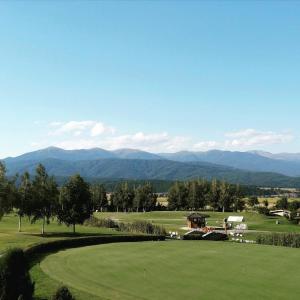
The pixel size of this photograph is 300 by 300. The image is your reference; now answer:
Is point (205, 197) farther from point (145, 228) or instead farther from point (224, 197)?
point (145, 228)

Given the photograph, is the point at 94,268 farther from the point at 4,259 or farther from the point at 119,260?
the point at 4,259

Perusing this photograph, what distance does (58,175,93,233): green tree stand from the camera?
258 feet

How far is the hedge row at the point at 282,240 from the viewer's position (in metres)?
70.6

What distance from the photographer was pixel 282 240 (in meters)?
72.0

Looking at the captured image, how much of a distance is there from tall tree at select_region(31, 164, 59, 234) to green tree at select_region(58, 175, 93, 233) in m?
1.86

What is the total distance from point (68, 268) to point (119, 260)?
6.75m

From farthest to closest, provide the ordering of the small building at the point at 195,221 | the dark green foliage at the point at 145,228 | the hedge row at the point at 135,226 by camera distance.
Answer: the small building at the point at 195,221, the hedge row at the point at 135,226, the dark green foliage at the point at 145,228

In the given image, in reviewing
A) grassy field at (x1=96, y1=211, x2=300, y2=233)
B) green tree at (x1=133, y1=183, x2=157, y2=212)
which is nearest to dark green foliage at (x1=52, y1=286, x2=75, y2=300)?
grassy field at (x1=96, y1=211, x2=300, y2=233)

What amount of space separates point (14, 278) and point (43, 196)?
5120 centimetres

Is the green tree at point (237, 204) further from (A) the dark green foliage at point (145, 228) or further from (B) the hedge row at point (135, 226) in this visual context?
(A) the dark green foliage at point (145, 228)

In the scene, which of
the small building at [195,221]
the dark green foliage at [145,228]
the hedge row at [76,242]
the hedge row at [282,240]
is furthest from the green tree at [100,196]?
the hedge row at [282,240]

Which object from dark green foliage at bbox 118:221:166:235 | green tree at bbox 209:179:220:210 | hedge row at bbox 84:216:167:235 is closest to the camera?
dark green foliage at bbox 118:221:166:235

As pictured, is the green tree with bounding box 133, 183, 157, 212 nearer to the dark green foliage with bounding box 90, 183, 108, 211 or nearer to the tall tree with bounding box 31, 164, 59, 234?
the dark green foliage with bounding box 90, 183, 108, 211

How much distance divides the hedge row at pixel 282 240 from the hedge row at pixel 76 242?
15697 millimetres
